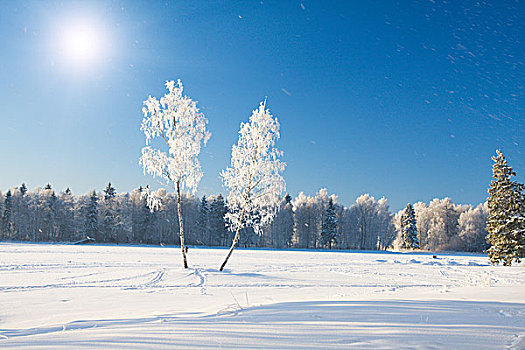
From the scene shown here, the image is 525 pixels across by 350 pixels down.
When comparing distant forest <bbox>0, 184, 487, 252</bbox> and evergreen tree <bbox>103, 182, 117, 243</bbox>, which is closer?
evergreen tree <bbox>103, 182, 117, 243</bbox>

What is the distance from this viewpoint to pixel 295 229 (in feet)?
246

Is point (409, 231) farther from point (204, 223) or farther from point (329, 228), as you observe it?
point (204, 223)

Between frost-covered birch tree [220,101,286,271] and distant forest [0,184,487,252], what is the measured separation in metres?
45.8

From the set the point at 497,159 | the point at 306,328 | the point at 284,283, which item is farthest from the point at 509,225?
the point at 306,328

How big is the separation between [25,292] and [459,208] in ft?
306

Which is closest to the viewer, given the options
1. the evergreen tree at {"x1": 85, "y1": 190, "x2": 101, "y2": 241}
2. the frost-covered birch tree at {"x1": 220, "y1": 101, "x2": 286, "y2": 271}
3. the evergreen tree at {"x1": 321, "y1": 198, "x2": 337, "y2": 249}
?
the frost-covered birch tree at {"x1": 220, "y1": 101, "x2": 286, "y2": 271}

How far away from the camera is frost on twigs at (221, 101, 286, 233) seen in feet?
56.1

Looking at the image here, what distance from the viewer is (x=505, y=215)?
25.6 m

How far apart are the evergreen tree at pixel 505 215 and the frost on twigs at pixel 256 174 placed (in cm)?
2078

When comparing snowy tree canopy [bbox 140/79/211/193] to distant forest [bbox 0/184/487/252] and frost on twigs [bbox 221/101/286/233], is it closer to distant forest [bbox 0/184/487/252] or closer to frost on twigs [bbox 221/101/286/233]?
frost on twigs [bbox 221/101/286/233]

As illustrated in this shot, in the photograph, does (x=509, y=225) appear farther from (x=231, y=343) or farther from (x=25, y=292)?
(x=25, y=292)

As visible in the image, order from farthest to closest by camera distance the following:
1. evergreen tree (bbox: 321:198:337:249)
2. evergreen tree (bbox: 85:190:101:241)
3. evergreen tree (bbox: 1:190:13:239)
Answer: evergreen tree (bbox: 321:198:337:249) < evergreen tree (bbox: 1:190:13:239) < evergreen tree (bbox: 85:190:101:241)

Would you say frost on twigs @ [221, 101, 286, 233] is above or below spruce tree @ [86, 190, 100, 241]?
above

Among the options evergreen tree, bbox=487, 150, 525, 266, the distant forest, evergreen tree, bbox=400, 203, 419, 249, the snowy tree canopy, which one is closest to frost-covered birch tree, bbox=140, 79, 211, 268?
the snowy tree canopy
